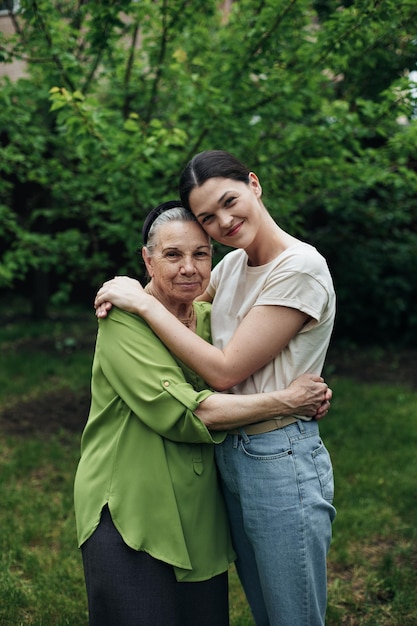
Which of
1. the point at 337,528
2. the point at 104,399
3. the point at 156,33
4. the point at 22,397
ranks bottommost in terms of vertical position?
the point at 22,397

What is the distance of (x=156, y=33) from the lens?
14.8ft

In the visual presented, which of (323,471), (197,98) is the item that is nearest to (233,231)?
(323,471)

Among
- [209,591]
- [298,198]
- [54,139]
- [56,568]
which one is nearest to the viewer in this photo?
[209,591]

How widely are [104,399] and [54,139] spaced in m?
3.77

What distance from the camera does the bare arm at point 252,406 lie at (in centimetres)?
207

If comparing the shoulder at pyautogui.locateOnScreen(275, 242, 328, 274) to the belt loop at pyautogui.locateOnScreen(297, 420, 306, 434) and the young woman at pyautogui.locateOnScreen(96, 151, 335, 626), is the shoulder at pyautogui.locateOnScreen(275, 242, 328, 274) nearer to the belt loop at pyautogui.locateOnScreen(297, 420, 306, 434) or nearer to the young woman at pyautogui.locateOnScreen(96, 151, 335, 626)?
the young woman at pyautogui.locateOnScreen(96, 151, 335, 626)

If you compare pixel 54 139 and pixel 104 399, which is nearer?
pixel 104 399

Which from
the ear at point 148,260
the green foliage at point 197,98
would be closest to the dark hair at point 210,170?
the ear at point 148,260

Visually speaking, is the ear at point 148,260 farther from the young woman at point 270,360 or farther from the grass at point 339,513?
the grass at point 339,513

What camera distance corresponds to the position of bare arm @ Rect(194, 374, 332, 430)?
2.07 metres

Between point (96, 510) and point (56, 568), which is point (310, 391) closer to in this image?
point (96, 510)

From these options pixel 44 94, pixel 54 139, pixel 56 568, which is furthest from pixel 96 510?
pixel 54 139

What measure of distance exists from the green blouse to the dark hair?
493 millimetres

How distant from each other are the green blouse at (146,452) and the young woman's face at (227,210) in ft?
1.34
